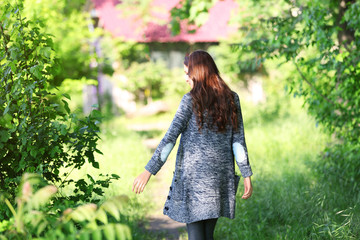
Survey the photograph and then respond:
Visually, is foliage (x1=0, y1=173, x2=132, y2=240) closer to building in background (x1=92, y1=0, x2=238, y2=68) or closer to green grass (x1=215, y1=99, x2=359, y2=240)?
green grass (x1=215, y1=99, x2=359, y2=240)

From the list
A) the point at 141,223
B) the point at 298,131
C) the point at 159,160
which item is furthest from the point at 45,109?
the point at 298,131

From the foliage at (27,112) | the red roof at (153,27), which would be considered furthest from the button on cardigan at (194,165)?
the red roof at (153,27)

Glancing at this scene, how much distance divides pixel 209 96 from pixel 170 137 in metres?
0.38

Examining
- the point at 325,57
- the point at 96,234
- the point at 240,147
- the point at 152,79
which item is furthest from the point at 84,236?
the point at 152,79

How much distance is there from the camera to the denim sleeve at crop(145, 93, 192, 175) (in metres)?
3.03

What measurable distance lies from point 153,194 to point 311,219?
2717 mm

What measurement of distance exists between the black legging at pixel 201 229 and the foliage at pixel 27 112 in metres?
0.69

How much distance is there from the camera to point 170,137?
303 centimetres

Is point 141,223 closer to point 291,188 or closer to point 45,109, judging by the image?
point 291,188

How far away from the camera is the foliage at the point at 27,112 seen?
3.14 m

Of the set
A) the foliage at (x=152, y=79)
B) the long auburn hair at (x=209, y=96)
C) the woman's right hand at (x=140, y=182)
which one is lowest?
the woman's right hand at (x=140, y=182)

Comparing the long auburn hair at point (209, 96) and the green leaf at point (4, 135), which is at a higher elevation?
the long auburn hair at point (209, 96)

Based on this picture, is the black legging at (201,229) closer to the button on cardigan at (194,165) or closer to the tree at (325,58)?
the button on cardigan at (194,165)

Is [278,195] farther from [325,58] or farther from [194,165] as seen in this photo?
[194,165]
